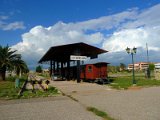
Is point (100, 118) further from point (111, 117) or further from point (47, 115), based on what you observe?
point (47, 115)

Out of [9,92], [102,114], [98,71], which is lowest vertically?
[102,114]

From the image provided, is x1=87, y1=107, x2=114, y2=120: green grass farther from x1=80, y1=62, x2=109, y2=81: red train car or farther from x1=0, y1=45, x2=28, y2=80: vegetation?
x1=0, y1=45, x2=28, y2=80: vegetation

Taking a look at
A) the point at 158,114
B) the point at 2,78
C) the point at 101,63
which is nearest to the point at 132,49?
the point at 101,63

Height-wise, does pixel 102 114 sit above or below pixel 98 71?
below

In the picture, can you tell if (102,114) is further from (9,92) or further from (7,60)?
(7,60)

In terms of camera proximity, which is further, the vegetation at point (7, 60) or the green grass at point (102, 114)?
the vegetation at point (7, 60)

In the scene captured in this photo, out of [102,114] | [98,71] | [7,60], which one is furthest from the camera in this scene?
[7,60]

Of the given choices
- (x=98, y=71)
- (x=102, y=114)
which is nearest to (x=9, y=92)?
(x=102, y=114)

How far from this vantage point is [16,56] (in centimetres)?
4525

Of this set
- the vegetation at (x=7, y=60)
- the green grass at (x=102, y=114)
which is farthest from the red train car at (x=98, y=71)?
the green grass at (x=102, y=114)

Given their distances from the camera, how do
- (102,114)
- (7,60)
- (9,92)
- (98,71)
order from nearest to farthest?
(102,114), (9,92), (98,71), (7,60)

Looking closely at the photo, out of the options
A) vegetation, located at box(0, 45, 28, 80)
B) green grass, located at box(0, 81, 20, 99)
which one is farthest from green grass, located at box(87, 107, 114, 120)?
vegetation, located at box(0, 45, 28, 80)

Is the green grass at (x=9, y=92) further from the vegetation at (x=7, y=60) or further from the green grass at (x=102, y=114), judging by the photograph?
the vegetation at (x=7, y=60)

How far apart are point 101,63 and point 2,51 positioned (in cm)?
1637
